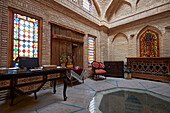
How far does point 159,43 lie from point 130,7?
3.52 metres

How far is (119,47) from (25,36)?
22.1ft

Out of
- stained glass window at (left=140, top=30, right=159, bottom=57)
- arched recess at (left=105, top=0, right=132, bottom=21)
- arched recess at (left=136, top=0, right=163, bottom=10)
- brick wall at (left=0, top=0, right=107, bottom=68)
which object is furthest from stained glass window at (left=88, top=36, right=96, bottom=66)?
arched recess at (left=136, top=0, right=163, bottom=10)

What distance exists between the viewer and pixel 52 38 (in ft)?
13.5

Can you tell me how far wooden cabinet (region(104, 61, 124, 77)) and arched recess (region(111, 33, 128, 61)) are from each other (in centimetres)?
161

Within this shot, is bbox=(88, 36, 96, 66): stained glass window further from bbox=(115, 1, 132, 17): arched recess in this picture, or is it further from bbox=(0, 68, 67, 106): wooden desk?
bbox=(0, 68, 67, 106): wooden desk

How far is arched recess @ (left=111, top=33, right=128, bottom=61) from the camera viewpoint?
7027 mm

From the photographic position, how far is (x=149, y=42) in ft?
19.2

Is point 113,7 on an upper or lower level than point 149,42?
upper

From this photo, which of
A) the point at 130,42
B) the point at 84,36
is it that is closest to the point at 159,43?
the point at 130,42

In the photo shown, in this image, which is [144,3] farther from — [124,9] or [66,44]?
[66,44]

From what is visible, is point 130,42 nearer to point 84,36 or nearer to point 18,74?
point 84,36

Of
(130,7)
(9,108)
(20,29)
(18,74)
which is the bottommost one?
(9,108)

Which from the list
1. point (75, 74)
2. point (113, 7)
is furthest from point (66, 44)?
point (113, 7)

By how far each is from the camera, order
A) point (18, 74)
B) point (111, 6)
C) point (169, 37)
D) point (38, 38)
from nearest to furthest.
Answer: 1. point (18, 74)
2. point (38, 38)
3. point (169, 37)
4. point (111, 6)
